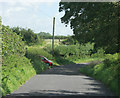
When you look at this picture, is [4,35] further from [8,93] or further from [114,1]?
[114,1]

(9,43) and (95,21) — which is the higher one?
(95,21)

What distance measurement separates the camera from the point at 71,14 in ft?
112

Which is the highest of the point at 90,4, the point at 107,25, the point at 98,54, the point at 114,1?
the point at 90,4

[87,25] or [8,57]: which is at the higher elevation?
[87,25]

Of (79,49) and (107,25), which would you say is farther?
(79,49)

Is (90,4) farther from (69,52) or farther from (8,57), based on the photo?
(69,52)

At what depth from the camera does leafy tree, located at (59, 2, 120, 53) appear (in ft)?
42.2

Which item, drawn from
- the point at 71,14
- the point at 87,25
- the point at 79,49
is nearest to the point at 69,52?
the point at 79,49

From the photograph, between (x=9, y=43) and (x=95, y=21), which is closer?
(x=9, y=43)

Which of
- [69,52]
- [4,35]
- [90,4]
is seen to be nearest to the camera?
[4,35]

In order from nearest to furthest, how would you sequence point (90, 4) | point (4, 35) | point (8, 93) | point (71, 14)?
1. point (8, 93)
2. point (4, 35)
3. point (90, 4)
4. point (71, 14)

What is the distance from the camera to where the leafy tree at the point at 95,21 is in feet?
42.2

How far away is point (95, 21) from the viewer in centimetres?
1828

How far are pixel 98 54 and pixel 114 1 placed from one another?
45870 mm
